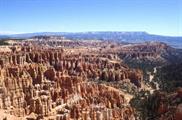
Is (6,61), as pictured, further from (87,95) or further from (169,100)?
(169,100)

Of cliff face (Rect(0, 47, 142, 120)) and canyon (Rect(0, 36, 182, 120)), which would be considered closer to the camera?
canyon (Rect(0, 36, 182, 120))

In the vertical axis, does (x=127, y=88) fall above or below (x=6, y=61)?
below

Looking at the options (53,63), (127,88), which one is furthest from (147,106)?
(53,63)

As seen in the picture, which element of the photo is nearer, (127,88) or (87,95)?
(87,95)

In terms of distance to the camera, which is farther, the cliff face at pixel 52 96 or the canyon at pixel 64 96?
the cliff face at pixel 52 96

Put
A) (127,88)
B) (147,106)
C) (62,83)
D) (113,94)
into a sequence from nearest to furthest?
(147,106) → (113,94) → (62,83) → (127,88)

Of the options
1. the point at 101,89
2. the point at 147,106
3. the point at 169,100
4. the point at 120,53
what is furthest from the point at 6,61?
the point at 120,53

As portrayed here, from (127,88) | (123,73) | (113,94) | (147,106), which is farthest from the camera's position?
(123,73)

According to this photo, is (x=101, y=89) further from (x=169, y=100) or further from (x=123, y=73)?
(x=123, y=73)

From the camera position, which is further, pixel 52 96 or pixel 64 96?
pixel 64 96
